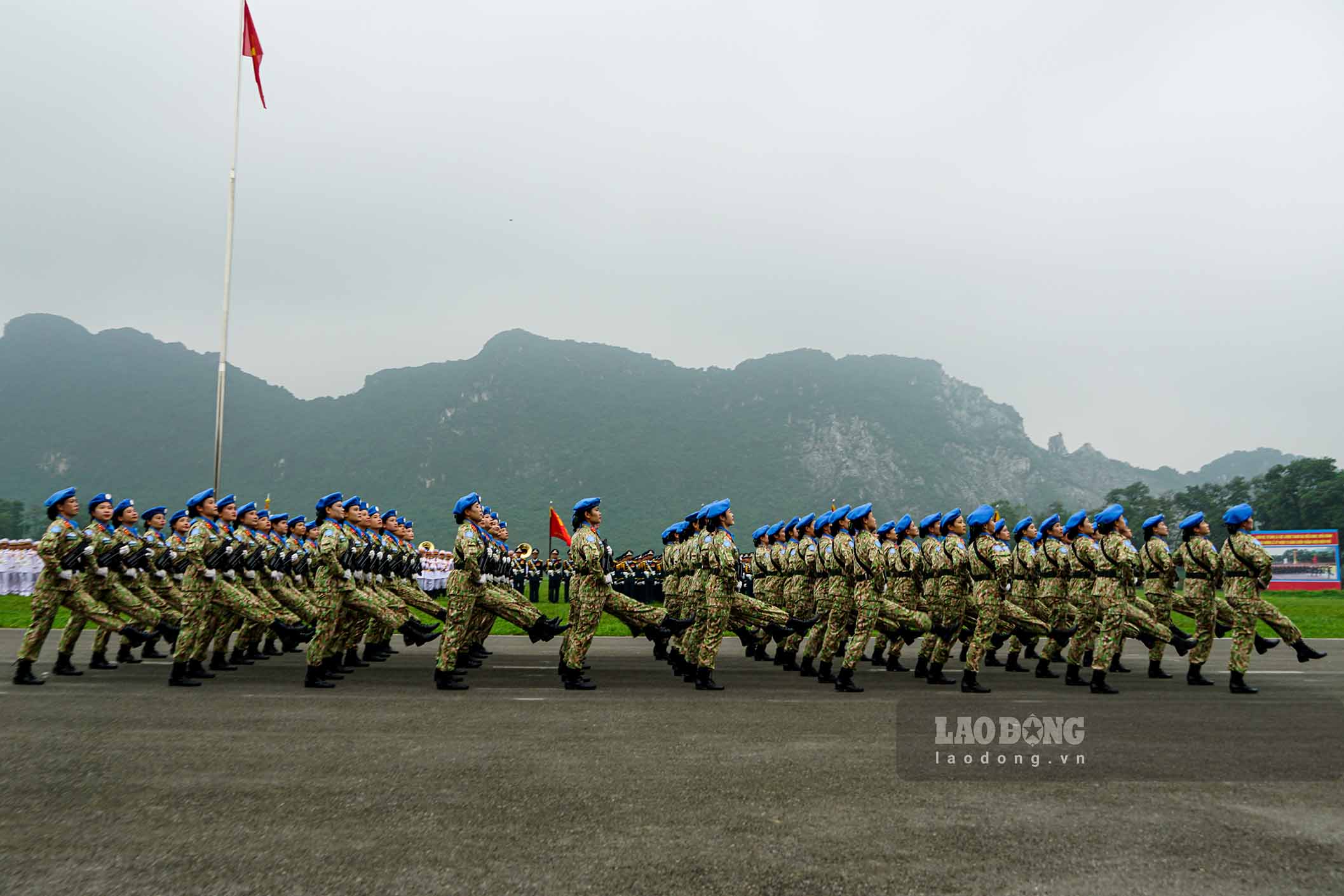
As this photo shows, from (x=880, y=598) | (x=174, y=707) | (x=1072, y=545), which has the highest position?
(x=1072, y=545)

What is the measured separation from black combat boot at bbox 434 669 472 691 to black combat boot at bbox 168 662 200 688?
8.72 feet

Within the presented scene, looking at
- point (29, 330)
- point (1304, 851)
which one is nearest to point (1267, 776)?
point (1304, 851)

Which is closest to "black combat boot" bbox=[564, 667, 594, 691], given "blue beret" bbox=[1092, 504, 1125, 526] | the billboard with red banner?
"blue beret" bbox=[1092, 504, 1125, 526]

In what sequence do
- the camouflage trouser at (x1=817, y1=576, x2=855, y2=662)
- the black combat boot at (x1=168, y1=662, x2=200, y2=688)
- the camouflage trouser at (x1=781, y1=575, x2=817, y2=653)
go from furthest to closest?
1. the camouflage trouser at (x1=781, y1=575, x2=817, y2=653)
2. the camouflage trouser at (x1=817, y1=576, x2=855, y2=662)
3. the black combat boot at (x1=168, y1=662, x2=200, y2=688)

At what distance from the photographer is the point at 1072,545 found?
39.1 ft

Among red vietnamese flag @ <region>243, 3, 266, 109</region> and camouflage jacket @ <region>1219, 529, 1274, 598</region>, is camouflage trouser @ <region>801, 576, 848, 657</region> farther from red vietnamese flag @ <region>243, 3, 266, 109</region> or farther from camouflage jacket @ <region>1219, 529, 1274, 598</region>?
red vietnamese flag @ <region>243, 3, 266, 109</region>

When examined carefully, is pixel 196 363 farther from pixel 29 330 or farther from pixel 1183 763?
pixel 1183 763

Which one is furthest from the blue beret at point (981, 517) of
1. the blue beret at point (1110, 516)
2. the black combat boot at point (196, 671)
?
the black combat boot at point (196, 671)

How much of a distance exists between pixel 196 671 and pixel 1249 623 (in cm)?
1242

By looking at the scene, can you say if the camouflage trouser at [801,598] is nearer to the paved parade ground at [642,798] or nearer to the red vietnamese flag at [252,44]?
the paved parade ground at [642,798]

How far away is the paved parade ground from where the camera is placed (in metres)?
4.16

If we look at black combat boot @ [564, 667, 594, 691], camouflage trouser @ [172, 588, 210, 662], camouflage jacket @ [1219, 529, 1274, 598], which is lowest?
black combat boot @ [564, 667, 594, 691]

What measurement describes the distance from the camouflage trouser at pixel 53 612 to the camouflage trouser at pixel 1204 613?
13108mm

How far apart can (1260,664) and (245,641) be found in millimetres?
14772
